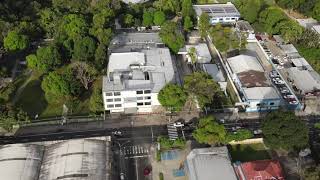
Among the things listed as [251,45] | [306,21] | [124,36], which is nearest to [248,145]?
[251,45]

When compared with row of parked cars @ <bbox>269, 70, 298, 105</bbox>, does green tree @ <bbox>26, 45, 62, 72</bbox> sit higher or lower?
higher

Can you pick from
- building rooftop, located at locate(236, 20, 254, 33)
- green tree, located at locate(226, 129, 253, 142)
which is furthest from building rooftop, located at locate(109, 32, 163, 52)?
green tree, located at locate(226, 129, 253, 142)

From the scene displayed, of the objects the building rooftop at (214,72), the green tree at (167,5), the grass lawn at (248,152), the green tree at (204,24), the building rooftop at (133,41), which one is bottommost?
the grass lawn at (248,152)

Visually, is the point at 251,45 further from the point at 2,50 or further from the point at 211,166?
the point at 2,50

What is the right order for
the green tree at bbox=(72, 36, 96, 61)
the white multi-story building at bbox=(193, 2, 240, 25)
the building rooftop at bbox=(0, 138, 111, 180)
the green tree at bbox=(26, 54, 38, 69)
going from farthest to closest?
the white multi-story building at bbox=(193, 2, 240, 25)
the green tree at bbox=(72, 36, 96, 61)
the green tree at bbox=(26, 54, 38, 69)
the building rooftop at bbox=(0, 138, 111, 180)

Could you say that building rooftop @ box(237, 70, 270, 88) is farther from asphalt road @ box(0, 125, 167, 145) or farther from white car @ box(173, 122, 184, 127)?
asphalt road @ box(0, 125, 167, 145)

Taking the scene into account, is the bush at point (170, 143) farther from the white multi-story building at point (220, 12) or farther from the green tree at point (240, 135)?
the white multi-story building at point (220, 12)

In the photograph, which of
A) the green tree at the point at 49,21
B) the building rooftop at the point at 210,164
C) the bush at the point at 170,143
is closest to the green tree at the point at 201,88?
the bush at the point at 170,143
